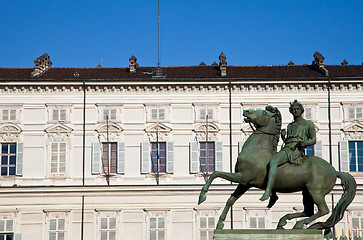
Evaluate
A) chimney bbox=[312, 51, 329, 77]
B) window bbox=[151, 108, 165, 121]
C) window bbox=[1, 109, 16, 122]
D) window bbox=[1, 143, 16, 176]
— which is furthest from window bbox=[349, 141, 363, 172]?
window bbox=[1, 109, 16, 122]

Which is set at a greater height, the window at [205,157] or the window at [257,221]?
the window at [205,157]

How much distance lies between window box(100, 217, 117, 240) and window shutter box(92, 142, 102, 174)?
2.74 meters

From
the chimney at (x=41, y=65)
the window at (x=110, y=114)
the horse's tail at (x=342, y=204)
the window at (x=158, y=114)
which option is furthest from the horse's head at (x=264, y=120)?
the chimney at (x=41, y=65)

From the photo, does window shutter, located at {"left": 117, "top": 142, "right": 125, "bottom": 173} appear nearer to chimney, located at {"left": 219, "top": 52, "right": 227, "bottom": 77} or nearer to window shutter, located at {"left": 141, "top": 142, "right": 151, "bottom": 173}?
window shutter, located at {"left": 141, "top": 142, "right": 151, "bottom": 173}

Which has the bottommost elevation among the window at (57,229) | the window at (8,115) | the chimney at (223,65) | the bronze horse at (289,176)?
the window at (57,229)

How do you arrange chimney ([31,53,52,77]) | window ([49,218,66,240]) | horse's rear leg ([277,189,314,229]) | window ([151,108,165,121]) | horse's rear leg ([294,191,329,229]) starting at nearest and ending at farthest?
horse's rear leg ([294,191,329,229]), horse's rear leg ([277,189,314,229]), window ([49,218,66,240]), window ([151,108,165,121]), chimney ([31,53,52,77])

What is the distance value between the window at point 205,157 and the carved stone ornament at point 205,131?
1.09ft

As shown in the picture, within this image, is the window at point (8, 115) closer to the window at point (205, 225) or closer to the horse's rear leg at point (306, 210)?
the window at point (205, 225)

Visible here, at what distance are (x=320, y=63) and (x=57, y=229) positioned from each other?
18.2 metres

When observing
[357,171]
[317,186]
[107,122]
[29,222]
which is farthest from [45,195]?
[317,186]

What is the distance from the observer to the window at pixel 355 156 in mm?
40188

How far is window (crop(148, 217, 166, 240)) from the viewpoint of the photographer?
39531 millimetres

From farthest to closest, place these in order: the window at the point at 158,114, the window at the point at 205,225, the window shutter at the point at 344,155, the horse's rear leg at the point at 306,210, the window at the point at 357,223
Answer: the window at the point at 158,114 < the window shutter at the point at 344,155 < the window at the point at 205,225 < the window at the point at 357,223 < the horse's rear leg at the point at 306,210

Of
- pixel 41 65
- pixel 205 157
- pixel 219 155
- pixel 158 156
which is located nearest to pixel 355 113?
pixel 219 155
